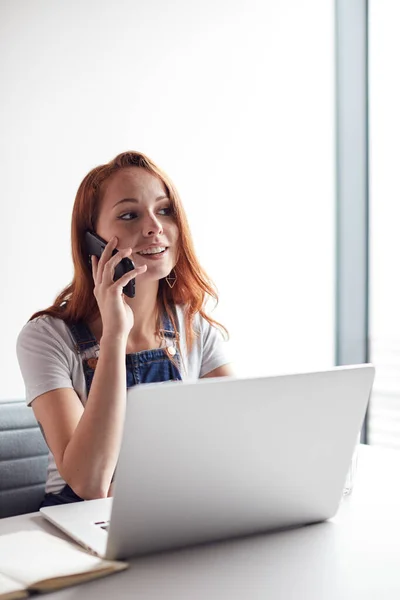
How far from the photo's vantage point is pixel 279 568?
0.95 meters

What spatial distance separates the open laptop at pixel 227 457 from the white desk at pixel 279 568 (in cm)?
3

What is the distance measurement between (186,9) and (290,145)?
705 millimetres

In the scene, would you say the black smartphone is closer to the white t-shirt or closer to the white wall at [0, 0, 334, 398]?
the white t-shirt

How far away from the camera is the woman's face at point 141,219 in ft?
5.58

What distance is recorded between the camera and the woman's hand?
5.06 feet

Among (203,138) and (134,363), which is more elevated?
(203,138)

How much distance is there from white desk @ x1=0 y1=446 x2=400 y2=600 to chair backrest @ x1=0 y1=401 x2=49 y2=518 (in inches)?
25.1

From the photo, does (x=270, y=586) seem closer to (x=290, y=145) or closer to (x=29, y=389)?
(x=29, y=389)

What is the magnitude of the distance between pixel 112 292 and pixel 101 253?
135 mm

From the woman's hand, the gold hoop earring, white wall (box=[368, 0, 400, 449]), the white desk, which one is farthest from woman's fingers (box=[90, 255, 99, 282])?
white wall (box=[368, 0, 400, 449])

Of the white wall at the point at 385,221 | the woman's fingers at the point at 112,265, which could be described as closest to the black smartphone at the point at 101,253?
the woman's fingers at the point at 112,265

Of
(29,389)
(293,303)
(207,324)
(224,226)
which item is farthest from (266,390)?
(293,303)

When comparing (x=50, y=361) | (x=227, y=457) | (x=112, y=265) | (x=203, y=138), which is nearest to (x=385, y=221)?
(x=203, y=138)

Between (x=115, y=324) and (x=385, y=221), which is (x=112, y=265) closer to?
(x=115, y=324)
